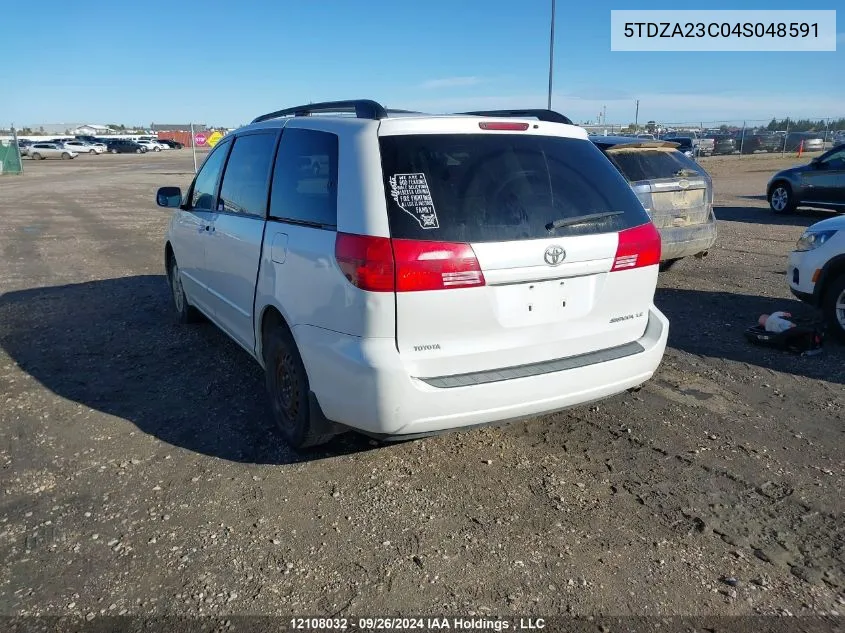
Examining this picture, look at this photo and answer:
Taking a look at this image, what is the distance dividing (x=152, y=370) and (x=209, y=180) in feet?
5.14

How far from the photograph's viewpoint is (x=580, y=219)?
139 inches

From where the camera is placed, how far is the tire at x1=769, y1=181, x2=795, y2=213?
14.5 meters

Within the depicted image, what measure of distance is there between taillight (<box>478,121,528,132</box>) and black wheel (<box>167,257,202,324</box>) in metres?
3.81

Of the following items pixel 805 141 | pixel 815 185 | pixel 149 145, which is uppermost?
pixel 805 141

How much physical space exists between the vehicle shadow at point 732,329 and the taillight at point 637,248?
214 centimetres

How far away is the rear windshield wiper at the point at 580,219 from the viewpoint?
3.42 m

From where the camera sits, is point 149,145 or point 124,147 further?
point 149,145

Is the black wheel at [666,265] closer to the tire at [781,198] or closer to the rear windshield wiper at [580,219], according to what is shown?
the rear windshield wiper at [580,219]

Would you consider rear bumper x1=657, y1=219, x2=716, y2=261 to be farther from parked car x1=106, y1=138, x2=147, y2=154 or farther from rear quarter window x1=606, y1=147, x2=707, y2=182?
parked car x1=106, y1=138, x2=147, y2=154

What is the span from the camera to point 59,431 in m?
4.30

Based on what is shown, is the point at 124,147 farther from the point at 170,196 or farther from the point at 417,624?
the point at 417,624

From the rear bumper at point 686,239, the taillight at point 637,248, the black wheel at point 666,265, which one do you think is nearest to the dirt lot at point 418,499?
the taillight at point 637,248

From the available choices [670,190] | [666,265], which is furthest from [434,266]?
[666,265]

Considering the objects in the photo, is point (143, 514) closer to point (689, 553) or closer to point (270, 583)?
point (270, 583)
